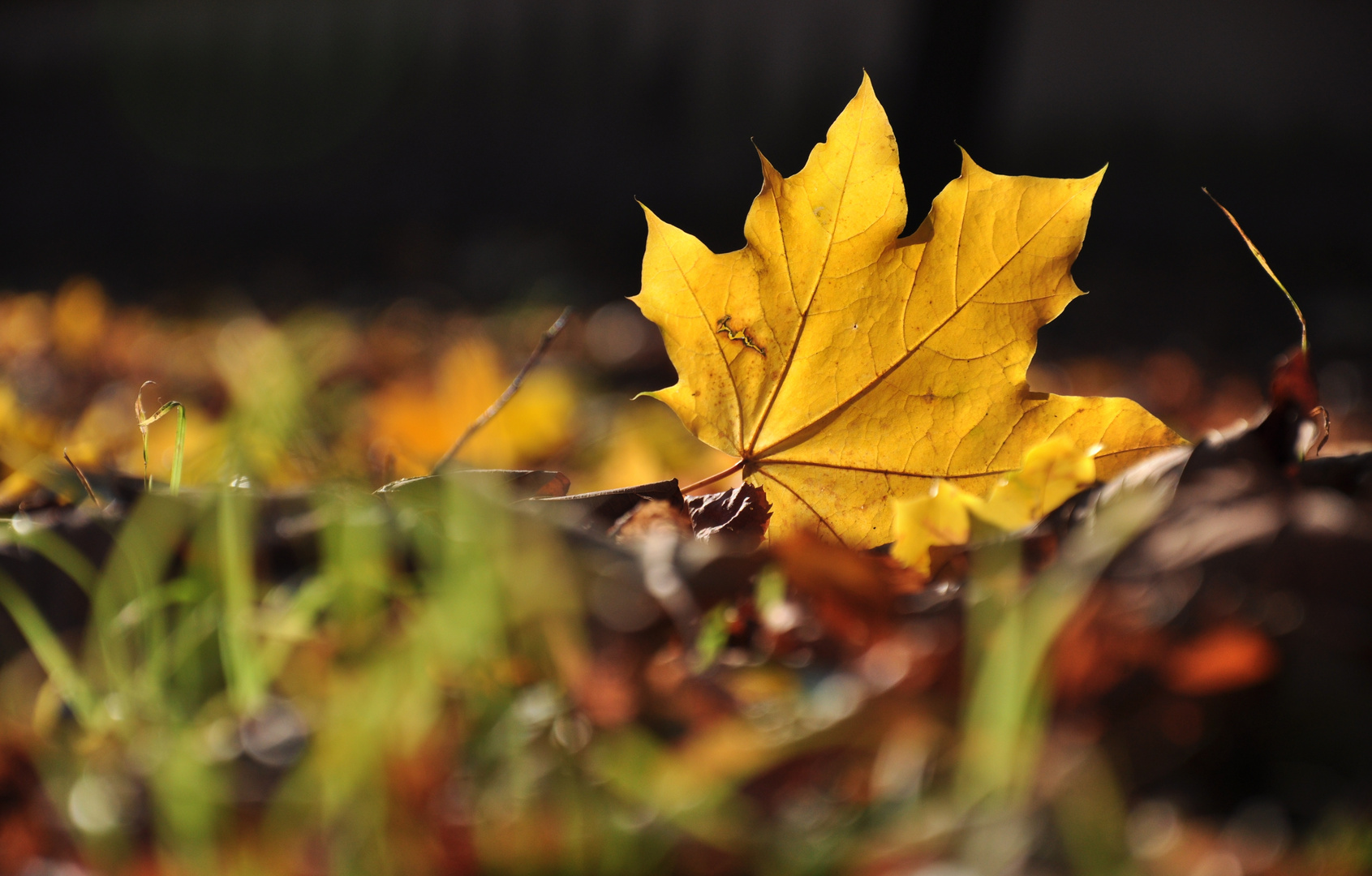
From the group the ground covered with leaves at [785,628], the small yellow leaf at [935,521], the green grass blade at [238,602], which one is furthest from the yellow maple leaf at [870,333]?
the green grass blade at [238,602]

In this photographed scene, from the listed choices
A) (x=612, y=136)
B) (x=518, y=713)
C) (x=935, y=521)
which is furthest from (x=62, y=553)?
(x=612, y=136)

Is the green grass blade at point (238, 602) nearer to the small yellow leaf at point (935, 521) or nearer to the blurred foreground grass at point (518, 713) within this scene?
the blurred foreground grass at point (518, 713)

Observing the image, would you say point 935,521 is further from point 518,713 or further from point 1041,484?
point 518,713

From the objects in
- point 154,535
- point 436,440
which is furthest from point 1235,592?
point 436,440

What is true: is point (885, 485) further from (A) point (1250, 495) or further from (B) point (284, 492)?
(B) point (284, 492)

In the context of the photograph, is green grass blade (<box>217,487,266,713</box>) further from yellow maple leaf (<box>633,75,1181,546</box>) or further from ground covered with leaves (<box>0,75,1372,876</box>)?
yellow maple leaf (<box>633,75,1181,546</box>)

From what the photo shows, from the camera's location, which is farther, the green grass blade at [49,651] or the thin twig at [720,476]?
the thin twig at [720,476]

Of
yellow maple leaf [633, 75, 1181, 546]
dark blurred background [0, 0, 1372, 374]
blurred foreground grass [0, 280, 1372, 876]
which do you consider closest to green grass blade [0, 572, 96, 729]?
blurred foreground grass [0, 280, 1372, 876]
